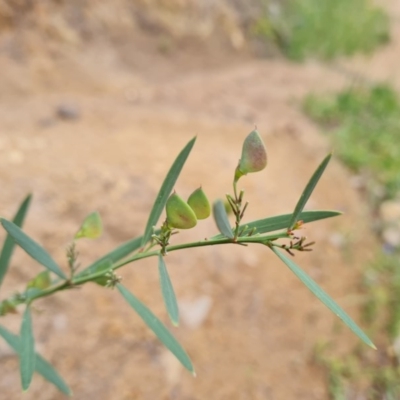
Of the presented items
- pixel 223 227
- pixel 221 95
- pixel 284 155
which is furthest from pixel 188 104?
pixel 223 227

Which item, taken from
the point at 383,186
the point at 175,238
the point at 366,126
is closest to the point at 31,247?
the point at 175,238

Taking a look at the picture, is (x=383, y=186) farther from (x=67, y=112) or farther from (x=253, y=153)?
(x=253, y=153)

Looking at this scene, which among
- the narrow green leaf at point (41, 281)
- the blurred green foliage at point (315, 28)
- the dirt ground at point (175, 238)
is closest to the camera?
the narrow green leaf at point (41, 281)

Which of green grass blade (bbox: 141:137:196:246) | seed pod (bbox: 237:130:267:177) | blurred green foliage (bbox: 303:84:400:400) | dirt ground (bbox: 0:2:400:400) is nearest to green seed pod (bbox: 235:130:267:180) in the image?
seed pod (bbox: 237:130:267:177)

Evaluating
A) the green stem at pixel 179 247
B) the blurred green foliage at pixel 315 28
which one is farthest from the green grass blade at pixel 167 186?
the blurred green foliage at pixel 315 28

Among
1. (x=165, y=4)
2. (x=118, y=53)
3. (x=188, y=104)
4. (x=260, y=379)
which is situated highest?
(x=165, y=4)

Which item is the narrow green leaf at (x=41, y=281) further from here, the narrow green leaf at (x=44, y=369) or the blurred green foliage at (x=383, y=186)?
the blurred green foliage at (x=383, y=186)

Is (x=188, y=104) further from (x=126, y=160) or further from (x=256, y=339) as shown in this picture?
→ (x=256, y=339)

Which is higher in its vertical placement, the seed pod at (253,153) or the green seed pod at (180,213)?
the seed pod at (253,153)
